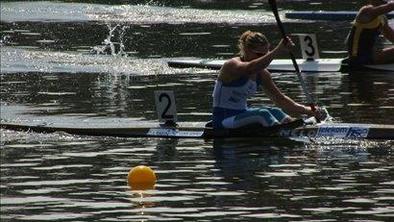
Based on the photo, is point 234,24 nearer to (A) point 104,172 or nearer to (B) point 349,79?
(B) point 349,79

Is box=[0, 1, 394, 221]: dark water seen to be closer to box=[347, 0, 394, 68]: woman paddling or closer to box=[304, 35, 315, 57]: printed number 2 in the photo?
box=[347, 0, 394, 68]: woman paddling

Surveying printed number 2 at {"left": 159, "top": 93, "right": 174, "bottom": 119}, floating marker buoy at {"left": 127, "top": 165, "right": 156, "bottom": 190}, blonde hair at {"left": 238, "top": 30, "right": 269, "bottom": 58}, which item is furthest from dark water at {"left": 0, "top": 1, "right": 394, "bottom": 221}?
blonde hair at {"left": 238, "top": 30, "right": 269, "bottom": 58}

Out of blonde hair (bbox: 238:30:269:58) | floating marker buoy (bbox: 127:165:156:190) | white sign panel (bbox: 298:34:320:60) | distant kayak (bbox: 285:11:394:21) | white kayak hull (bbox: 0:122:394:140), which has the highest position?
blonde hair (bbox: 238:30:269:58)

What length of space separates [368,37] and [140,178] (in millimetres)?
13630

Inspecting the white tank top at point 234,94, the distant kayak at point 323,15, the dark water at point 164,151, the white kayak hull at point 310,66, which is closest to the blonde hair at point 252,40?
the white tank top at point 234,94

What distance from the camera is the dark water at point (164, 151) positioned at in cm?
1473

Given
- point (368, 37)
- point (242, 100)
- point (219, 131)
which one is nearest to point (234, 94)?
point (242, 100)

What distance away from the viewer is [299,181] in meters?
16.4

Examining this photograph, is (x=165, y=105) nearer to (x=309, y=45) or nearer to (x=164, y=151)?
(x=164, y=151)

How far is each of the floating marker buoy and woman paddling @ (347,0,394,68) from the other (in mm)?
13339

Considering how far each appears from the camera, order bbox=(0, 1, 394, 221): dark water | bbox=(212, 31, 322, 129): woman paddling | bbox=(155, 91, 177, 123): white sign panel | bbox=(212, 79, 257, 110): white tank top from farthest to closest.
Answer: bbox=(155, 91, 177, 123): white sign panel, bbox=(212, 79, 257, 110): white tank top, bbox=(212, 31, 322, 129): woman paddling, bbox=(0, 1, 394, 221): dark water

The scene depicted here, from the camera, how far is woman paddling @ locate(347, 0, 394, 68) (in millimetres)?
28984

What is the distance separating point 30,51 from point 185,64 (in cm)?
548

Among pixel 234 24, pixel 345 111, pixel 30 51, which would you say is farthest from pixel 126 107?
pixel 234 24
